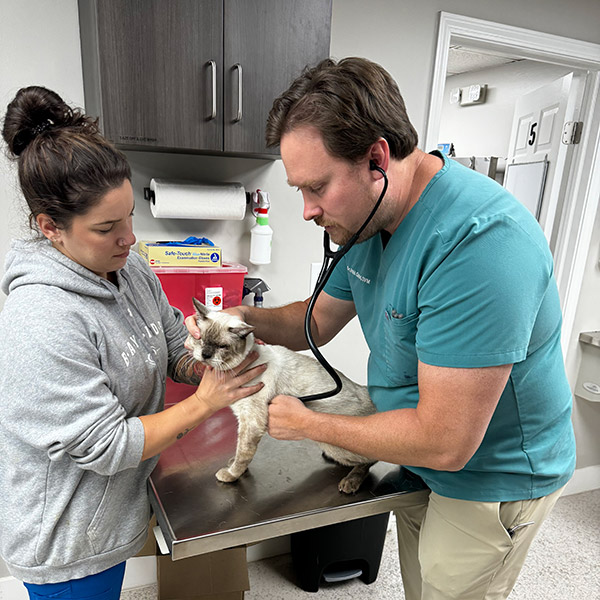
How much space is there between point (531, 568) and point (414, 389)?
6.07 feet

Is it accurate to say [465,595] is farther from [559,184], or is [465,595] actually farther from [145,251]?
[559,184]

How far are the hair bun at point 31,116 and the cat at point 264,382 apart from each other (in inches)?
18.3

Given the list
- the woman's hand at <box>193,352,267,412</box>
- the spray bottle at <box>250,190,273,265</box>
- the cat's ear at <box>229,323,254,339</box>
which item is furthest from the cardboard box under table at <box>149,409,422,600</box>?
the spray bottle at <box>250,190,273,265</box>

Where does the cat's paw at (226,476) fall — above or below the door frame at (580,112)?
below

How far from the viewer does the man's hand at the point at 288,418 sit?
107cm

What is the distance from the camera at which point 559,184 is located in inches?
98.0

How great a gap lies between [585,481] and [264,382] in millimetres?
2655

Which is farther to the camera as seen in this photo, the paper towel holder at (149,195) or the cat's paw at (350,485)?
the paper towel holder at (149,195)

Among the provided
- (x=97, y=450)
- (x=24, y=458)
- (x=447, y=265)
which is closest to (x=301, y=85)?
(x=447, y=265)

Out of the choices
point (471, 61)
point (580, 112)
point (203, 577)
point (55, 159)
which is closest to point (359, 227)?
point (55, 159)

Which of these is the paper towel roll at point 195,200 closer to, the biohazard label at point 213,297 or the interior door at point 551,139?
the biohazard label at point 213,297

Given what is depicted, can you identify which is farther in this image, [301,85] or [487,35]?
[487,35]

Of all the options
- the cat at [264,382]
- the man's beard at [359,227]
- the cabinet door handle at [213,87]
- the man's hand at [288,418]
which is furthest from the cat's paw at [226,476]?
the cabinet door handle at [213,87]

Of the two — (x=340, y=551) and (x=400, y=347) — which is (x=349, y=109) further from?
(x=340, y=551)
